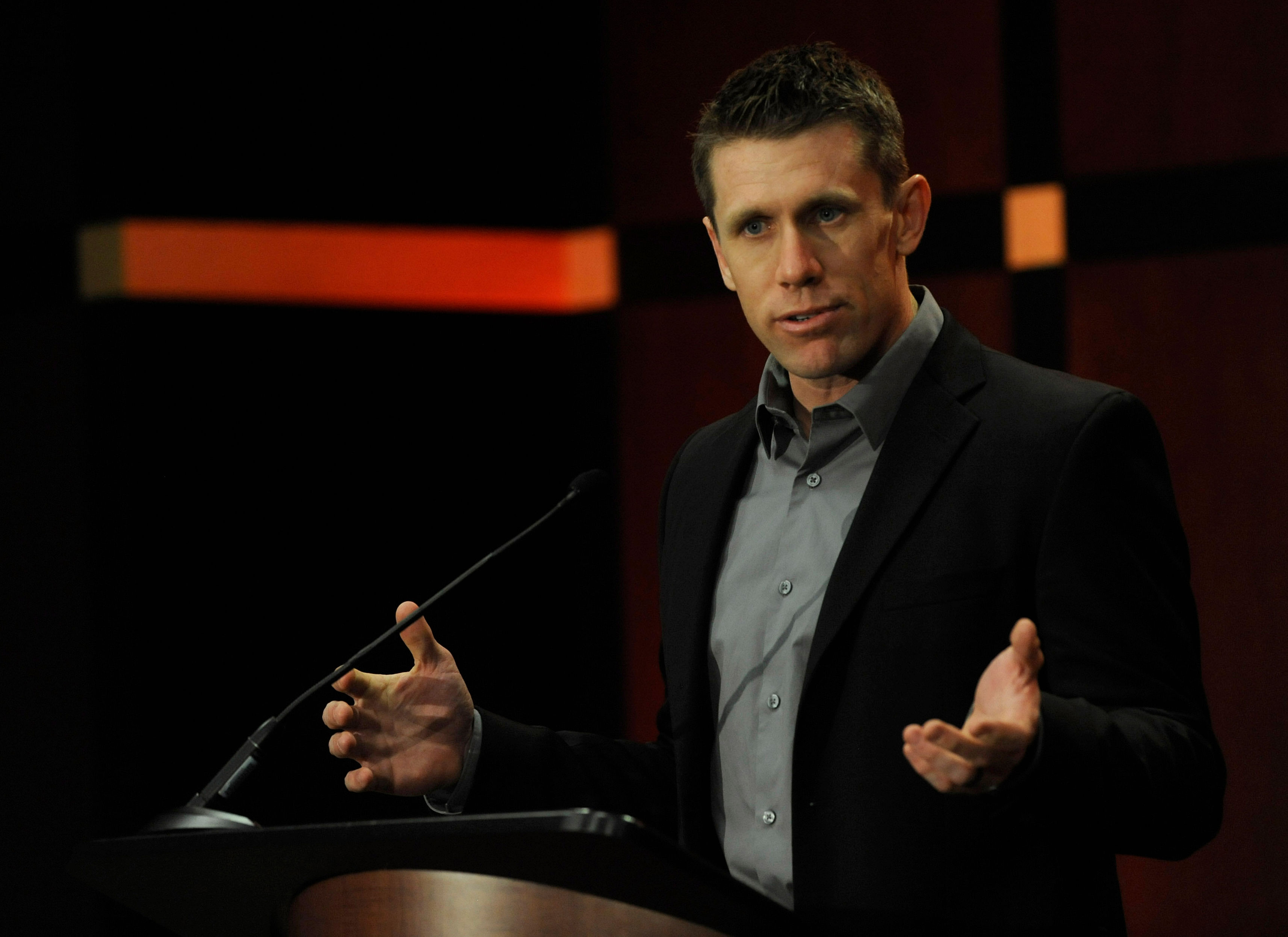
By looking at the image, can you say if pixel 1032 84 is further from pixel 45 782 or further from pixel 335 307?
pixel 45 782

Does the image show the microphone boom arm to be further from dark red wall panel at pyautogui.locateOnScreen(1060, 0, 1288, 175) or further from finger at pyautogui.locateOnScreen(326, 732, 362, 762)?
dark red wall panel at pyautogui.locateOnScreen(1060, 0, 1288, 175)

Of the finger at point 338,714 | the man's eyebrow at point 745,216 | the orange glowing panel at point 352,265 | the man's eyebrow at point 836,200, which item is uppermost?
the orange glowing panel at point 352,265

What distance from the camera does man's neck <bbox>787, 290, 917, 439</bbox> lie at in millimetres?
1733

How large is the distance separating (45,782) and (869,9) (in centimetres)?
258

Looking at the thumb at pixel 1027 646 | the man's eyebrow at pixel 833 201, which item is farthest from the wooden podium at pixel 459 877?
the man's eyebrow at pixel 833 201

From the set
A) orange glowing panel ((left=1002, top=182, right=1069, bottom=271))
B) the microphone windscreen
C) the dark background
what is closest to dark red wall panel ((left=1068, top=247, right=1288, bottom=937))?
the dark background

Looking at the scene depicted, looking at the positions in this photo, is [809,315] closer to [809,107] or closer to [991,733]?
[809,107]

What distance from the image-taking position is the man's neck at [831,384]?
173 cm

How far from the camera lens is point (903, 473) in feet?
5.27

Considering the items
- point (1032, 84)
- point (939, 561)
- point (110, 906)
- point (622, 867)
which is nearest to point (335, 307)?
point (110, 906)

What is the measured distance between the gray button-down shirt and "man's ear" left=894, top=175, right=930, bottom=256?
0.06 m

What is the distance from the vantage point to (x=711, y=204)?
5.98 ft

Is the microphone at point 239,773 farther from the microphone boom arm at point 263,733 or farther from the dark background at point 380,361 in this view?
the dark background at point 380,361

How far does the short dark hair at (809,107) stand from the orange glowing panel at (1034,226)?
149 centimetres
